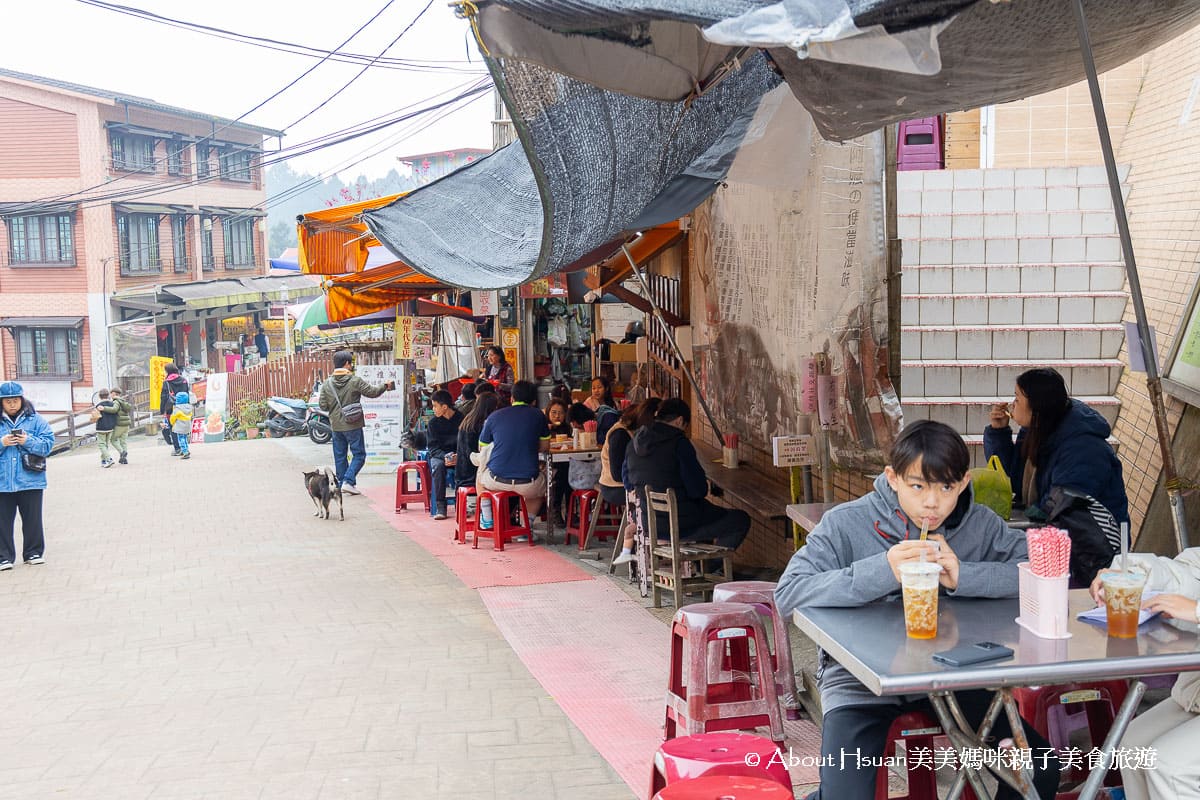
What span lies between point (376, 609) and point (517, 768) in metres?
3.54

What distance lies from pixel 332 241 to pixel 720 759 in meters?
9.11

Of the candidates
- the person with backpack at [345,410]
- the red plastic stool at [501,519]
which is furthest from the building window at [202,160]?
the red plastic stool at [501,519]

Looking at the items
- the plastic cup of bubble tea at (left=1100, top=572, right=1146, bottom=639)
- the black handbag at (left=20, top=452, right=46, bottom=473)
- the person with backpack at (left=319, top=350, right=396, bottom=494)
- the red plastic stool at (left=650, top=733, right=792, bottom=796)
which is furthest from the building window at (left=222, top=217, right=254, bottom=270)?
the plastic cup of bubble tea at (left=1100, top=572, right=1146, bottom=639)

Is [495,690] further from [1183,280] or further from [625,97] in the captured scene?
[1183,280]

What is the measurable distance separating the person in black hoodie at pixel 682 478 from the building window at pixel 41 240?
29.2 metres

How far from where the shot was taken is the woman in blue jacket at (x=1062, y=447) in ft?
15.1

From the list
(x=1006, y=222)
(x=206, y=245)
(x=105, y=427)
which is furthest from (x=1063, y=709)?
(x=206, y=245)

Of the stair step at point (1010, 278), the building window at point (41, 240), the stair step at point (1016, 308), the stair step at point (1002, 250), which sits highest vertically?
the building window at point (41, 240)

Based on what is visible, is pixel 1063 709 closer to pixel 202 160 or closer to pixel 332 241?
pixel 332 241

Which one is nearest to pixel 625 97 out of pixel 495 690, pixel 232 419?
pixel 495 690

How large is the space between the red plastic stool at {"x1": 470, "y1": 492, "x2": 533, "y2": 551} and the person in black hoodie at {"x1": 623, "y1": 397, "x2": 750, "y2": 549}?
2.88 meters

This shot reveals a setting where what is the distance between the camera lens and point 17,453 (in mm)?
10117

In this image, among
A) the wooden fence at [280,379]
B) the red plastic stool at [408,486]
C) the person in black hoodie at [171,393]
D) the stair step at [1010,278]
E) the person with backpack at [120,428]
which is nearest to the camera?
the stair step at [1010,278]

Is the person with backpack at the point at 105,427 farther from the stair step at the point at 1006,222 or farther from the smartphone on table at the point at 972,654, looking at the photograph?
the smartphone on table at the point at 972,654
